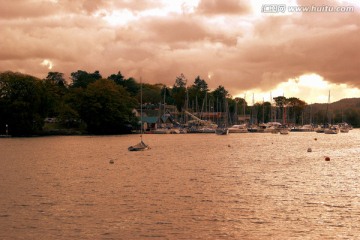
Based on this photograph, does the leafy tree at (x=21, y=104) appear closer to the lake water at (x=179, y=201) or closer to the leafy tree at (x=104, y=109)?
the leafy tree at (x=104, y=109)

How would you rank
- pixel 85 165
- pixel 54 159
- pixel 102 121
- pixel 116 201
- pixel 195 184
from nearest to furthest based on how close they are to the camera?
pixel 116 201
pixel 195 184
pixel 85 165
pixel 54 159
pixel 102 121

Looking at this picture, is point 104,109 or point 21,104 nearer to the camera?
point 21,104

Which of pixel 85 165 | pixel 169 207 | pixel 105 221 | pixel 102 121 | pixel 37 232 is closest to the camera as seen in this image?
pixel 37 232

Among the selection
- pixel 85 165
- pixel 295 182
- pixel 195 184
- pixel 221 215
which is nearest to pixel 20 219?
pixel 221 215

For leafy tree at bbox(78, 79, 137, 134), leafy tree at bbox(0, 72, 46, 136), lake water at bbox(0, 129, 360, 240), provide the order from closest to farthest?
lake water at bbox(0, 129, 360, 240) → leafy tree at bbox(0, 72, 46, 136) → leafy tree at bbox(78, 79, 137, 134)

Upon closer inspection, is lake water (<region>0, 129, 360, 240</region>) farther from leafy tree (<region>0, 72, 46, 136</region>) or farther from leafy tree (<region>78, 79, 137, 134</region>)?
leafy tree (<region>78, 79, 137, 134</region>)

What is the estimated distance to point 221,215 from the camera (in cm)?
3434

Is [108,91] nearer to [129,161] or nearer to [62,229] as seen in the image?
[129,161]

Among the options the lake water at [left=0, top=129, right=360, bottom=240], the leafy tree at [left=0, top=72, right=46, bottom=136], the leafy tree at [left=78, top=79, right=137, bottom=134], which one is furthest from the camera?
the leafy tree at [left=78, top=79, right=137, bottom=134]

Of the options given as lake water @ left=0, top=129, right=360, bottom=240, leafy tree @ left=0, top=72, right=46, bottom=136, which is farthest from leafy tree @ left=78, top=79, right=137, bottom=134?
lake water @ left=0, top=129, right=360, bottom=240

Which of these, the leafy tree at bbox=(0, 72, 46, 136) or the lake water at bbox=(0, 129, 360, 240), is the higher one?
the leafy tree at bbox=(0, 72, 46, 136)

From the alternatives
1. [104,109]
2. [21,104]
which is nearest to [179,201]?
[21,104]

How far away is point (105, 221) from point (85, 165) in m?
40.9

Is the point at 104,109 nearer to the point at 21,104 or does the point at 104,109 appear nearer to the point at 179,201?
the point at 21,104
